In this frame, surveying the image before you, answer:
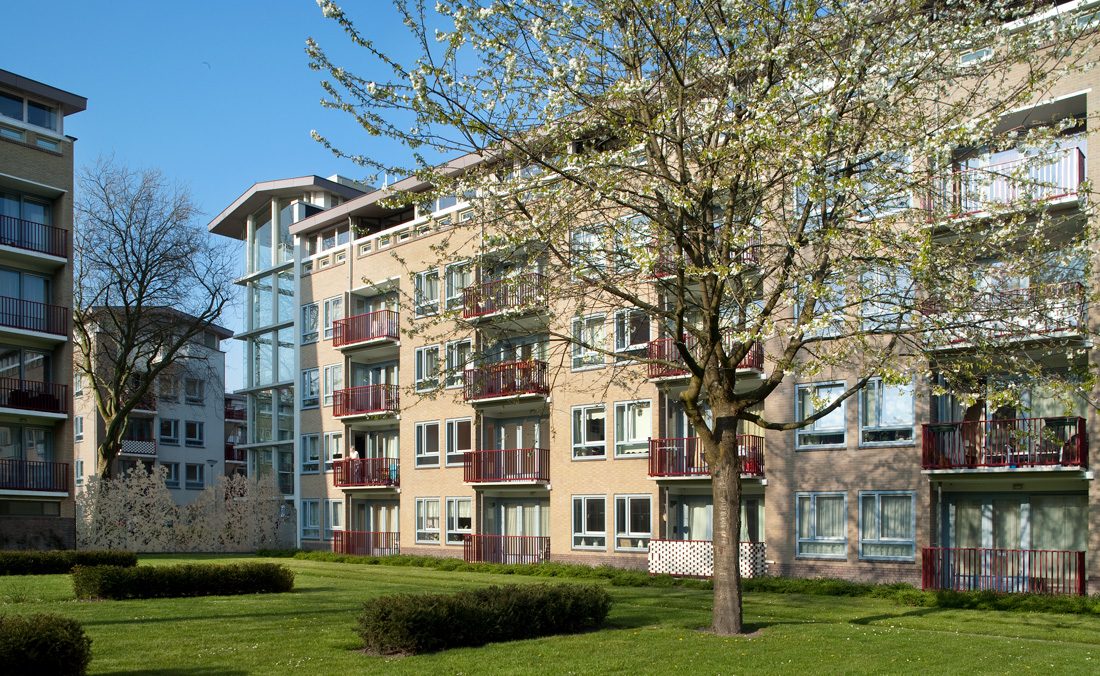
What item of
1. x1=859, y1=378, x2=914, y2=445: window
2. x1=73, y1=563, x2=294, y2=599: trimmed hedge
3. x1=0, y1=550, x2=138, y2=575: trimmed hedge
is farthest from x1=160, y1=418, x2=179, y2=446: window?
x1=859, y1=378, x2=914, y2=445: window

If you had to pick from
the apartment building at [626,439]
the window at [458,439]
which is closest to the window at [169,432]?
the apartment building at [626,439]

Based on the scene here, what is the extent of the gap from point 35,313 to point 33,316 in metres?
0.15

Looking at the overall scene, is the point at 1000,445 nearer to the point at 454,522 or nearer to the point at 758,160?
the point at 758,160

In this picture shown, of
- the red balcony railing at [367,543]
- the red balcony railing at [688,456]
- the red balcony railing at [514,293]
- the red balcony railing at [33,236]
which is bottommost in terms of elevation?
the red balcony railing at [367,543]

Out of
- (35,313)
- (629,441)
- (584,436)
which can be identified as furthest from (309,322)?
(629,441)

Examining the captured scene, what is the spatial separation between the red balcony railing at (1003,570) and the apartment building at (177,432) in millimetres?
47217

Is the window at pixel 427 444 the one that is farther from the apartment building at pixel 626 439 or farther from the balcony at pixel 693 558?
the balcony at pixel 693 558

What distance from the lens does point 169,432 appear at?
7156 centimetres

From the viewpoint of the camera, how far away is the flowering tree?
→ 15.3m

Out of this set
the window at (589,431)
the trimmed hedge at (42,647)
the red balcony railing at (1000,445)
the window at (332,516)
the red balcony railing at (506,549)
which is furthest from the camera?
the window at (332,516)

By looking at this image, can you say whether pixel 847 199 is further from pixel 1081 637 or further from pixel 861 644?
pixel 1081 637

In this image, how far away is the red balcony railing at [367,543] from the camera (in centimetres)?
4406

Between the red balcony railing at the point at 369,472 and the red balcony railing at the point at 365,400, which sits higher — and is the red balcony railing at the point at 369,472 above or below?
below

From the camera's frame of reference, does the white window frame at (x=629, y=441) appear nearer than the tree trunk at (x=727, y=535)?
No
